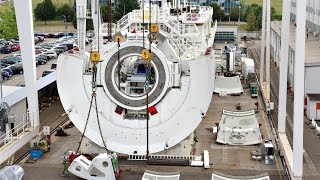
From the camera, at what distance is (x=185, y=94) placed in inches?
696

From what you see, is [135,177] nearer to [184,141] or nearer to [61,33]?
[184,141]

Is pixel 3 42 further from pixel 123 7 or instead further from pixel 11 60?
pixel 123 7

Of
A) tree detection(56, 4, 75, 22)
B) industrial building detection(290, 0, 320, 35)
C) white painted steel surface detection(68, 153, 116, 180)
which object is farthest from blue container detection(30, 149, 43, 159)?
tree detection(56, 4, 75, 22)

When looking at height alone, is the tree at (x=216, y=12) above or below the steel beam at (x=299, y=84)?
above

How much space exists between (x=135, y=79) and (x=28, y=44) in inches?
150

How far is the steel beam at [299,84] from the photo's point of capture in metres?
13.1

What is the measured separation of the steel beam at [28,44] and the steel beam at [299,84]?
9030 millimetres

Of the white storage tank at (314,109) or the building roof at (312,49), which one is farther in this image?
the building roof at (312,49)

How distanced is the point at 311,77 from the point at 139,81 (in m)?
10.3

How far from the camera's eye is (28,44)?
18.3m

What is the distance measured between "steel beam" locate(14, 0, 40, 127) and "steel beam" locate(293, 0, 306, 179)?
9.03 m

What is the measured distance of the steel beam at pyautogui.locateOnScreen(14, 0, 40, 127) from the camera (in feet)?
59.2

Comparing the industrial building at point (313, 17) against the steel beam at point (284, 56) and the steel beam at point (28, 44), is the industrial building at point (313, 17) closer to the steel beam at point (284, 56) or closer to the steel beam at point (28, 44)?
the steel beam at point (284, 56)

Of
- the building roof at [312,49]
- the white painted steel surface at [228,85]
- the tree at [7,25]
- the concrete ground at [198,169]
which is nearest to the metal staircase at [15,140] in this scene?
the concrete ground at [198,169]
